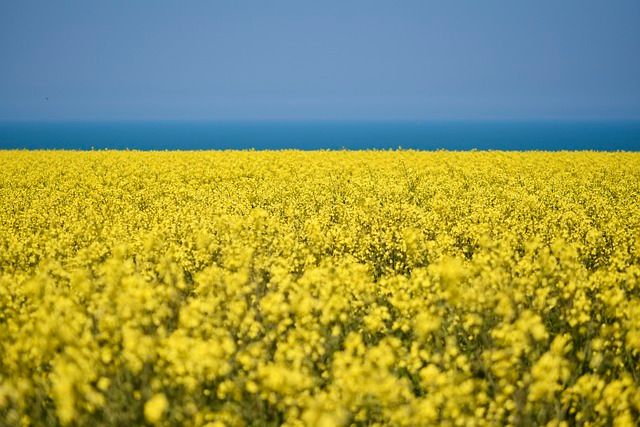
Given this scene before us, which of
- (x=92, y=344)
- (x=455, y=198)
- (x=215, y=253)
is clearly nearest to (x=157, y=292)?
(x=92, y=344)

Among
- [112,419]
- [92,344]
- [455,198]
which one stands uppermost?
[455,198]

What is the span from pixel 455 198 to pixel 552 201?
2664 mm

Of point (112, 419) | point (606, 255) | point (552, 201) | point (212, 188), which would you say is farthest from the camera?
point (212, 188)

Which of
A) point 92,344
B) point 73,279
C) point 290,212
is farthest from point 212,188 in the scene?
point 92,344

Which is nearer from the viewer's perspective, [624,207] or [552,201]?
[624,207]

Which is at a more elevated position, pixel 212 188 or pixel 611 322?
pixel 212 188

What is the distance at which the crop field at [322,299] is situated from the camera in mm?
4859

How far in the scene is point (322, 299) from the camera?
659 centimetres

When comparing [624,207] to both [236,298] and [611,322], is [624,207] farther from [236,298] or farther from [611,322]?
[236,298]

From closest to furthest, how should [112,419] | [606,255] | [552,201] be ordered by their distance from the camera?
1. [112,419]
2. [606,255]
3. [552,201]

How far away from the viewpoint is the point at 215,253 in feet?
35.8

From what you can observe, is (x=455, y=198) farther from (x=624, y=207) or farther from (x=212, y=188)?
(x=212, y=188)

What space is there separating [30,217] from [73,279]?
838 centimetres

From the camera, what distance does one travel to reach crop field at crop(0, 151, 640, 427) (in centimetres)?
486
